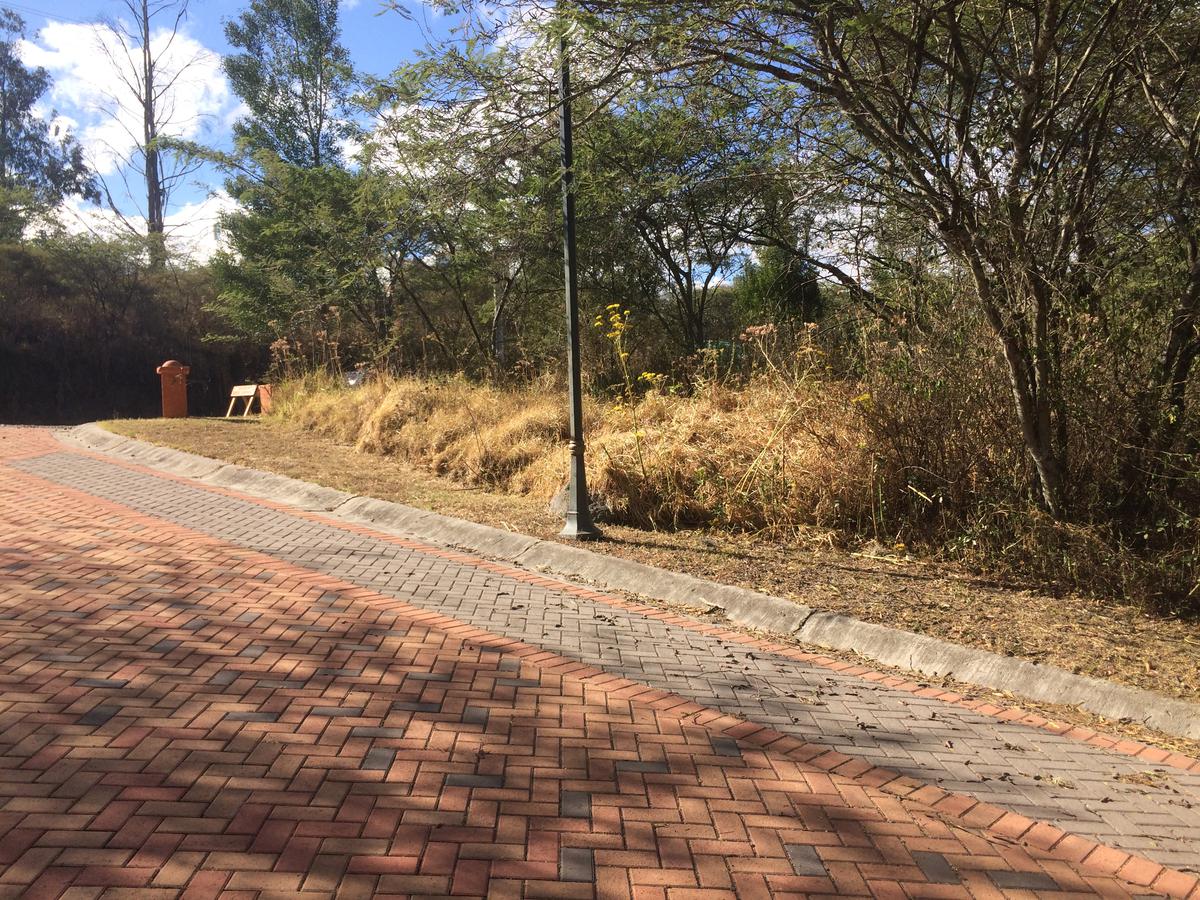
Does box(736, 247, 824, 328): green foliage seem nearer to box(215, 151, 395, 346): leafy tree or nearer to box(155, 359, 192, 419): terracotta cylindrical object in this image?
box(215, 151, 395, 346): leafy tree

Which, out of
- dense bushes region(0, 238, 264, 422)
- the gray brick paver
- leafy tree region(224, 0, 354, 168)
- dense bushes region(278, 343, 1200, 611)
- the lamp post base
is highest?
leafy tree region(224, 0, 354, 168)

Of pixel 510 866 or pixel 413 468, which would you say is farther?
pixel 413 468

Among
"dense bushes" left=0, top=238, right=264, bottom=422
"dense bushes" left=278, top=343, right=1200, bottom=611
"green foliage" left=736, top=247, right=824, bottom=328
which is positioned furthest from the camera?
"dense bushes" left=0, top=238, right=264, bottom=422

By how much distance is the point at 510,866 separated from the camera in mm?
2965

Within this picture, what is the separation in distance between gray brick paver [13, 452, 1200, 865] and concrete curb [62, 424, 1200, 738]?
55 centimetres

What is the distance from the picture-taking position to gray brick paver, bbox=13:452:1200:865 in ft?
12.3

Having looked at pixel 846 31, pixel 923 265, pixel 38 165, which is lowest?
pixel 923 265

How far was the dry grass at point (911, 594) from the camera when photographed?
5.31 meters

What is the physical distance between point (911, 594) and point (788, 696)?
2.28 m

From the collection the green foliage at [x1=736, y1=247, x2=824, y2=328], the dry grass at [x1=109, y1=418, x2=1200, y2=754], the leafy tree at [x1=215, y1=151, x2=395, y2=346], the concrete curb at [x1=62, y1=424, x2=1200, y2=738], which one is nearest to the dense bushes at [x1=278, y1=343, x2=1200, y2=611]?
the dry grass at [x1=109, y1=418, x2=1200, y2=754]

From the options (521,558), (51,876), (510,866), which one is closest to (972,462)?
(521,558)

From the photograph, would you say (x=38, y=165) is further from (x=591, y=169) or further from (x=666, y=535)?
(x=666, y=535)

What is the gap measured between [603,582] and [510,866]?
4413 millimetres

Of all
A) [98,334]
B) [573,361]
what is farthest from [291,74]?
[573,361]
